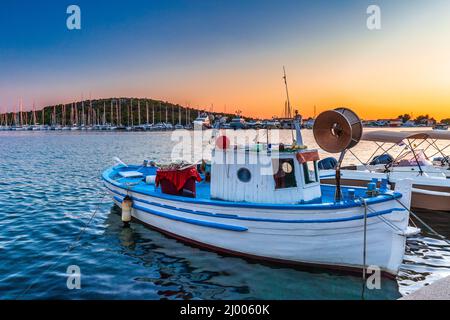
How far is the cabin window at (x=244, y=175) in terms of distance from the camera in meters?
11.7

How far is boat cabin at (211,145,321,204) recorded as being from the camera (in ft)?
37.4

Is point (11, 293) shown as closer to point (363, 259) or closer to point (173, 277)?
point (173, 277)

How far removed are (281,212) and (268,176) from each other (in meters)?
1.37

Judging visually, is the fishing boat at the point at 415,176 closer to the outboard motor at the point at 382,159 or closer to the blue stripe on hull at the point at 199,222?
the outboard motor at the point at 382,159

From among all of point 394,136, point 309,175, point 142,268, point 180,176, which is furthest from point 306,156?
point 394,136

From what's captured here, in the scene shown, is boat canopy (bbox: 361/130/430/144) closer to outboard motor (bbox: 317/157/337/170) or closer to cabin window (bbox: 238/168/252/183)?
outboard motor (bbox: 317/157/337/170)

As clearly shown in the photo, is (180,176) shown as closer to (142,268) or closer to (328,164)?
(142,268)

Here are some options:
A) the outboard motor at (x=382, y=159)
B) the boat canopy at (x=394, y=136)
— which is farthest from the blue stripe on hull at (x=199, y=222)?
the outboard motor at (x=382, y=159)

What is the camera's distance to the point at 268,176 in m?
11.4

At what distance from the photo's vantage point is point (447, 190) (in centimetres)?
1834

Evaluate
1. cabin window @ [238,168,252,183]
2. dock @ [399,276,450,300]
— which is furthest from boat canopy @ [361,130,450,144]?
dock @ [399,276,450,300]

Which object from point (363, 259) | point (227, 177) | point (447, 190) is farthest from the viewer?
point (447, 190)
